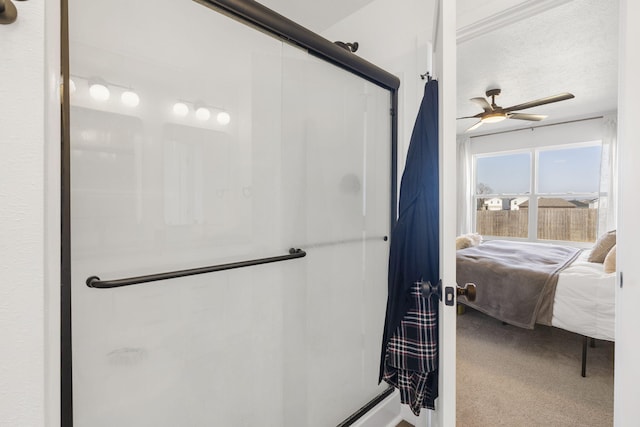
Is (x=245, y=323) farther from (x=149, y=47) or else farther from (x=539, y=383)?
(x=539, y=383)

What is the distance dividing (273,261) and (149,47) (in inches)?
33.1

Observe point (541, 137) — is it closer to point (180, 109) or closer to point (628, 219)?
point (628, 219)

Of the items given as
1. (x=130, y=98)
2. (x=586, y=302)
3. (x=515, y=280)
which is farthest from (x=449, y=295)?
(x=515, y=280)

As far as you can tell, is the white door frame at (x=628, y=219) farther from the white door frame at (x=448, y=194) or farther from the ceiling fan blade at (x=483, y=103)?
the ceiling fan blade at (x=483, y=103)

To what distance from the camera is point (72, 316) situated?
79cm

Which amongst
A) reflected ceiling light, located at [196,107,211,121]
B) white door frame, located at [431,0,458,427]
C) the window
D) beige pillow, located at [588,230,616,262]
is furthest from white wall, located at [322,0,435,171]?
the window

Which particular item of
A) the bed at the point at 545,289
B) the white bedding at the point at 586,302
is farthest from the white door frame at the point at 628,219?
the white bedding at the point at 586,302

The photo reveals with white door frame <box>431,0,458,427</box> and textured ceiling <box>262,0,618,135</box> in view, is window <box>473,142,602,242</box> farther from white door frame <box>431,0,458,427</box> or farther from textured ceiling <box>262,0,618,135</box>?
white door frame <box>431,0,458,427</box>

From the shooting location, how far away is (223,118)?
1066mm

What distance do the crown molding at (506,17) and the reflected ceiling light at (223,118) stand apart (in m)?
1.28

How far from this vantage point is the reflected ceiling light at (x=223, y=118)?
1055mm

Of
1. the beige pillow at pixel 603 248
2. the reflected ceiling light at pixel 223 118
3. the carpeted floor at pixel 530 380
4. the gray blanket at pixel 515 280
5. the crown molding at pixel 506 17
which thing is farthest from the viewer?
the beige pillow at pixel 603 248

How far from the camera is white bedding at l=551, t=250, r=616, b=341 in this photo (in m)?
2.06

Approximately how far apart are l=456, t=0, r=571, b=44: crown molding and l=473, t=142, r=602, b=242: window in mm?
4579
